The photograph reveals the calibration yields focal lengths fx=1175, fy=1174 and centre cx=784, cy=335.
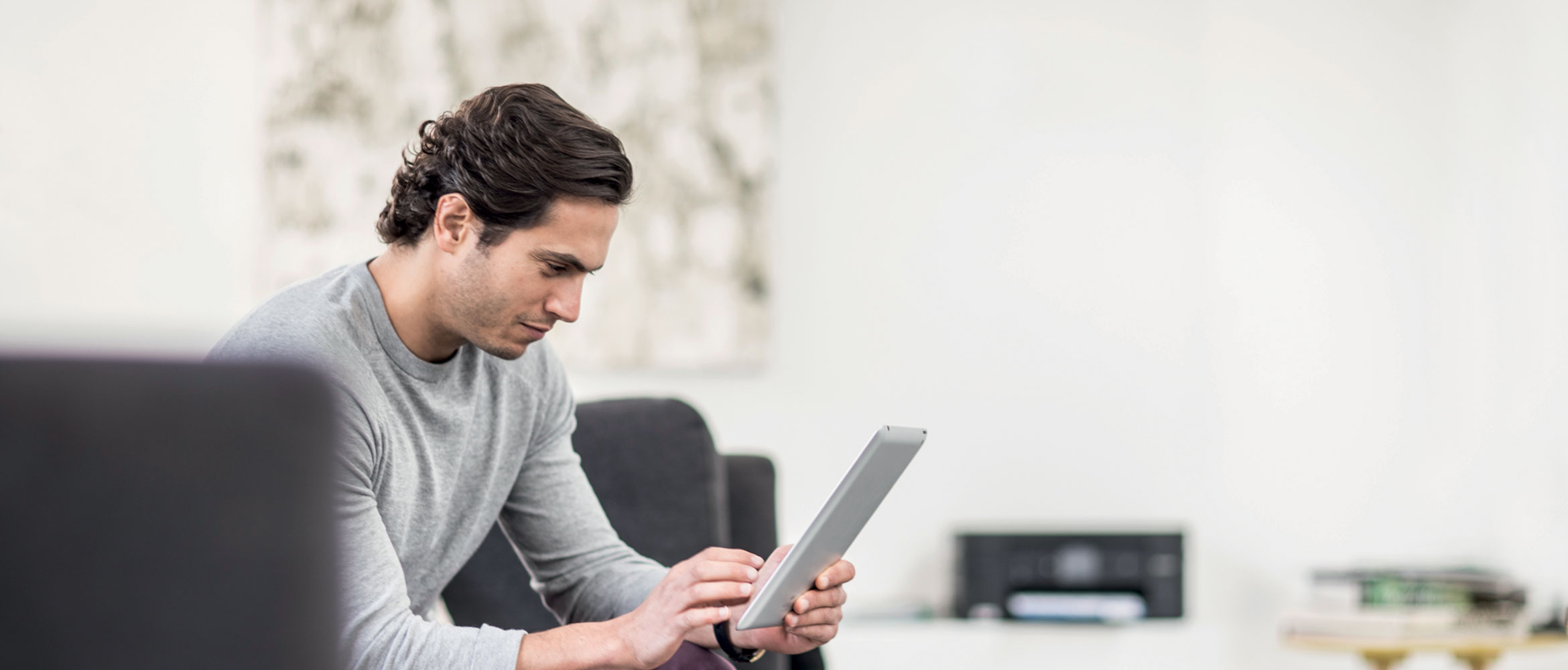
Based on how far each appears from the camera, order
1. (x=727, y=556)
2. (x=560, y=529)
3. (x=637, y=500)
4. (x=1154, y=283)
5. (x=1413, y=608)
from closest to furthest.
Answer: (x=727, y=556)
(x=560, y=529)
(x=637, y=500)
(x=1413, y=608)
(x=1154, y=283)

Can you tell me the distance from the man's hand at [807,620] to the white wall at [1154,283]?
1632 mm

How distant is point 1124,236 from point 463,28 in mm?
1750

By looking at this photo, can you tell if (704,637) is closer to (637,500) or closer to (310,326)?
(637,500)

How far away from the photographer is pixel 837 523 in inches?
45.5

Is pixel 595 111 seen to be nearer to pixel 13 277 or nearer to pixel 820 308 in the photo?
pixel 820 308

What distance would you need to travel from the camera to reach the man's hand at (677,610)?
1.14 m

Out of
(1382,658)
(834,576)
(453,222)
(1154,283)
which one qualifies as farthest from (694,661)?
A: (1154,283)

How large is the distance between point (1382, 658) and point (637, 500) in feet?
5.92

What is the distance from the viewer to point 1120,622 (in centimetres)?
273

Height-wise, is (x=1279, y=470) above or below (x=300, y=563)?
below

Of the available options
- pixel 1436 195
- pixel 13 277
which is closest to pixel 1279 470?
pixel 1436 195

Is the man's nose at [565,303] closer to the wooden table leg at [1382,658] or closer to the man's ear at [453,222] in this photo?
the man's ear at [453,222]

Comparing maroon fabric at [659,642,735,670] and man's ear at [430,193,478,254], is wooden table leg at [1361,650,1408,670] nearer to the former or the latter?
maroon fabric at [659,642,735,670]

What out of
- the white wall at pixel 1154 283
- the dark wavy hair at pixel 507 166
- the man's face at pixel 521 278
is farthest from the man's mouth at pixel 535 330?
the white wall at pixel 1154 283
